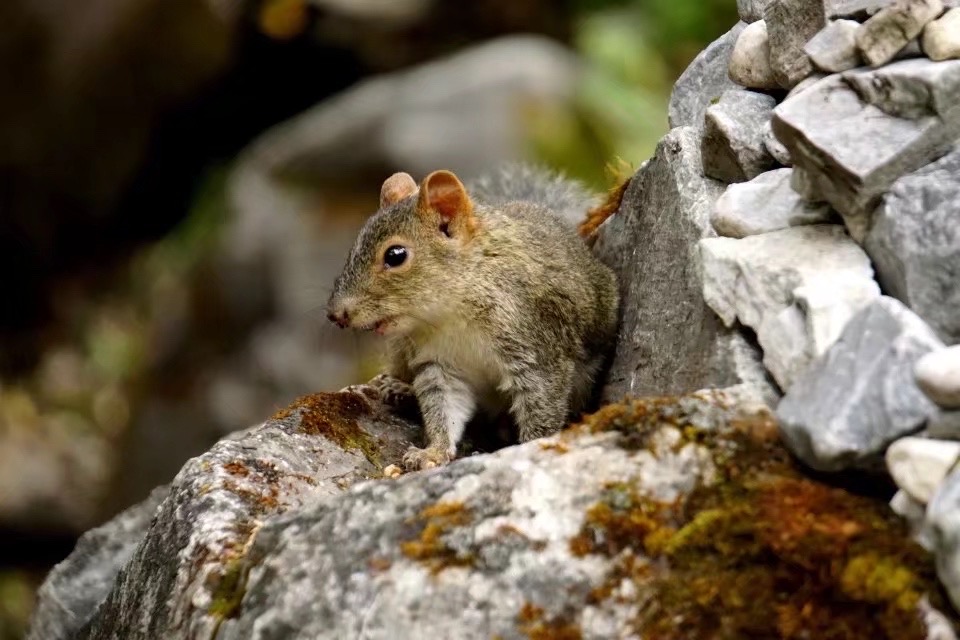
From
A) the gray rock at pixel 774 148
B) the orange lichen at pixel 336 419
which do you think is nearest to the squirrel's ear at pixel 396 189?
the orange lichen at pixel 336 419

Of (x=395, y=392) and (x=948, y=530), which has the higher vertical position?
(x=395, y=392)

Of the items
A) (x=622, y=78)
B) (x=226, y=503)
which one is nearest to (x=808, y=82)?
(x=226, y=503)

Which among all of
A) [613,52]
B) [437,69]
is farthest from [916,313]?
[613,52]

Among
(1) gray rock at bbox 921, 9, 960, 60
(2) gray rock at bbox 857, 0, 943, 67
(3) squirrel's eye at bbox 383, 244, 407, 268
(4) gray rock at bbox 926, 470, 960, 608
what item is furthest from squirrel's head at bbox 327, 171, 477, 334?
(4) gray rock at bbox 926, 470, 960, 608

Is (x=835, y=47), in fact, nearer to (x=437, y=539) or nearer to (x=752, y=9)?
(x=752, y=9)

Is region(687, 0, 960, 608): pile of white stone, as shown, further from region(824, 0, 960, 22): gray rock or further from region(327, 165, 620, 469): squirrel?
region(327, 165, 620, 469): squirrel

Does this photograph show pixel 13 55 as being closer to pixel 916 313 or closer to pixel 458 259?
pixel 458 259
